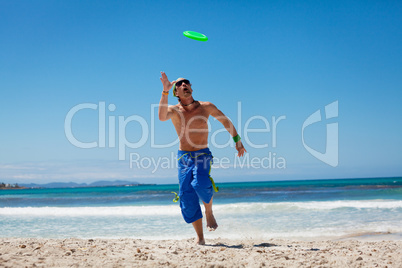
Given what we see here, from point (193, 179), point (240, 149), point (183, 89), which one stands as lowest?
point (193, 179)

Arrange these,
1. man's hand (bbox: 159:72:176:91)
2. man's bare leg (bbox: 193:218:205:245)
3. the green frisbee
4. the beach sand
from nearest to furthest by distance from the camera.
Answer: the beach sand < man's hand (bbox: 159:72:176:91) < man's bare leg (bbox: 193:218:205:245) < the green frisbee

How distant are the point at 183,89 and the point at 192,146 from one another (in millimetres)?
773

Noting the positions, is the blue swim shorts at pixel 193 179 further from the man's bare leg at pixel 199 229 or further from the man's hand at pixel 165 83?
the man's hand at pixel 165 83

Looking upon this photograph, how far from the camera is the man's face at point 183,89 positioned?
187 inches

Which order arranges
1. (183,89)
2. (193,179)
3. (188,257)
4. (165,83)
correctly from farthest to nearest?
(183,89) → (193,179) → (165,83) → (188,257)

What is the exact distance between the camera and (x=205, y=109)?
15.9ft

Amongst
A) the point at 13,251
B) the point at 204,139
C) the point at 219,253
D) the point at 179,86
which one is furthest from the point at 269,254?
the point at 13,251

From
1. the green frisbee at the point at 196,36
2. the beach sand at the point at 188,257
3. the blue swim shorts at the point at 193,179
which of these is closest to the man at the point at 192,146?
the blue swim shorts at the point at 193,179

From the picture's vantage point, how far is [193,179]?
461cm

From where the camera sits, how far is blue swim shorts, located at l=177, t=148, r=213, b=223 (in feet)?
14.9

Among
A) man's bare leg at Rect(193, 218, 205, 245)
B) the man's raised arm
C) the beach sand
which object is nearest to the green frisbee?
the man's raised arm

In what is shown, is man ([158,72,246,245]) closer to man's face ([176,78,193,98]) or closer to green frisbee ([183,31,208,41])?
man's face ([176,78,193,98])

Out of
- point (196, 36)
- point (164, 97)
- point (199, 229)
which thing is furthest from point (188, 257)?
point (196, 36)

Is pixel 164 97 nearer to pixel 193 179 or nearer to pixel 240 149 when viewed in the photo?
pixel 193 179
